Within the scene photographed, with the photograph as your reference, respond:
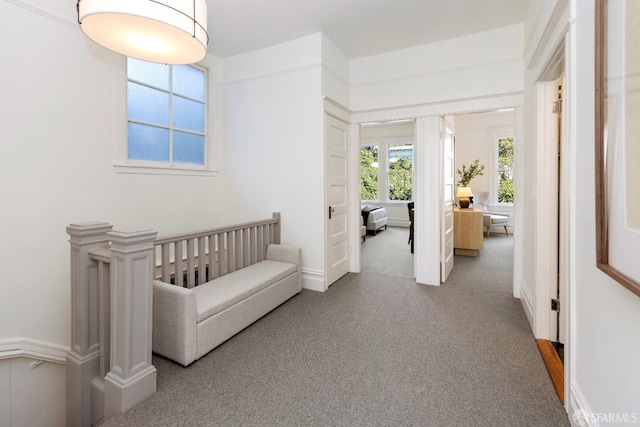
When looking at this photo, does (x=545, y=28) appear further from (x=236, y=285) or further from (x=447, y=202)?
(x=236, y=285)

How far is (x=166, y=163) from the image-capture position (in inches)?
132

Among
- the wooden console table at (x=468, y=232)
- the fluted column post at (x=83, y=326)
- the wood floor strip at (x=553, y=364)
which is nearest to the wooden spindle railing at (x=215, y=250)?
the fluted column post at (x=83, y=326)

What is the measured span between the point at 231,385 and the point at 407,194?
7.57 metres

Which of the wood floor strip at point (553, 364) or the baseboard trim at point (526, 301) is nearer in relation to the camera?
the wood floor strip at point (553, 364)

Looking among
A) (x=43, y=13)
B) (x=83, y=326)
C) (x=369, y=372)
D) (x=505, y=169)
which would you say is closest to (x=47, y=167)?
(x=43, y=13)

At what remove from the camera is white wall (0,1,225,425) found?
2178 mm

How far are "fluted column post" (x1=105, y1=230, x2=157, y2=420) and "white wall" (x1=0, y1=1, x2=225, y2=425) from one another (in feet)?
3.99

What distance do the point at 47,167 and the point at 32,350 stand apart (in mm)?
1410

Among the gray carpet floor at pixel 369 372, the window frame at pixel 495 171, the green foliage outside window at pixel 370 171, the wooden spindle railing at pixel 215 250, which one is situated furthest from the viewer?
the green foliage outside window at pixel 370 171

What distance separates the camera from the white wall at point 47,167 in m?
2.18

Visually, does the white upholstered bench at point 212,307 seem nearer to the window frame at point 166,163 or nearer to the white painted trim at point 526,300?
the window frame at point 166,163

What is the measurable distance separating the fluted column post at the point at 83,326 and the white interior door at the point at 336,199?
2214 millimetres

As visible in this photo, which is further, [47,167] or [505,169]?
[505,169]

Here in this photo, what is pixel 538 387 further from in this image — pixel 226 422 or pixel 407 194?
pixel 407 194
